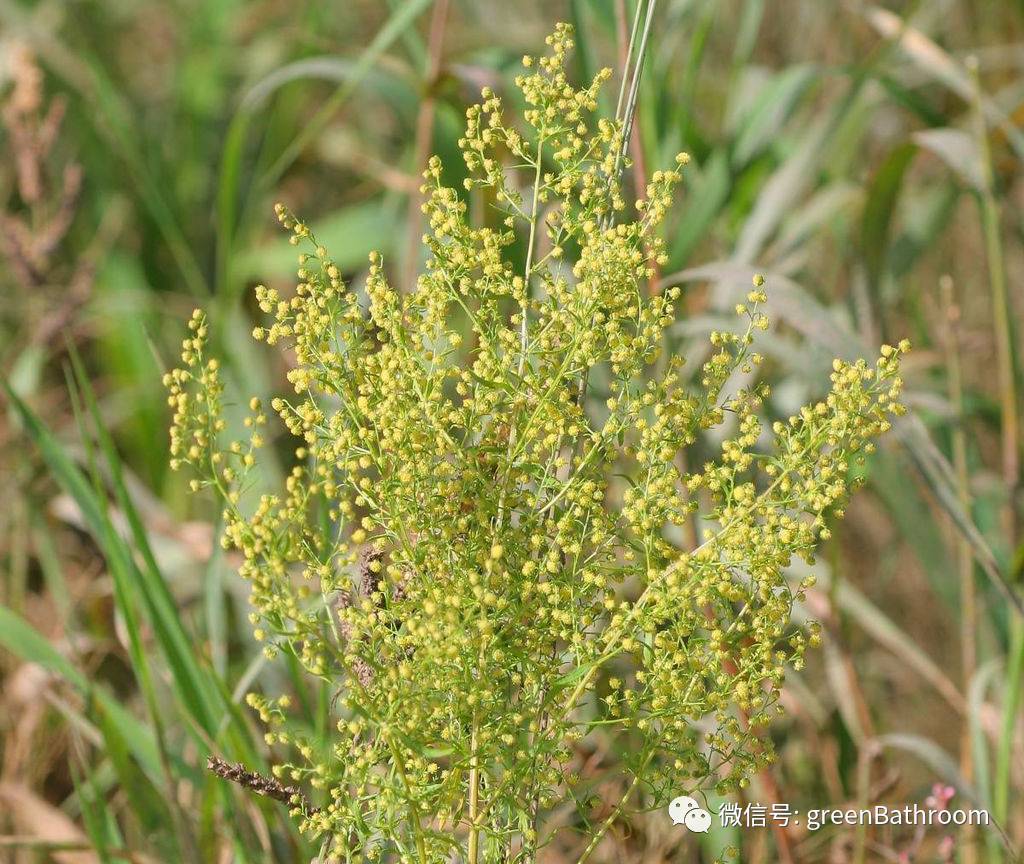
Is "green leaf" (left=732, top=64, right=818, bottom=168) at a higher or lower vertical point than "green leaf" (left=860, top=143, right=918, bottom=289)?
higher

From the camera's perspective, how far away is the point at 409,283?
4.59 feet

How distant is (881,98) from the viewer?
1.72 m

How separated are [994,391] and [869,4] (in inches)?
32.6

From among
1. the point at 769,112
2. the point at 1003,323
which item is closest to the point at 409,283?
the point at 769,112

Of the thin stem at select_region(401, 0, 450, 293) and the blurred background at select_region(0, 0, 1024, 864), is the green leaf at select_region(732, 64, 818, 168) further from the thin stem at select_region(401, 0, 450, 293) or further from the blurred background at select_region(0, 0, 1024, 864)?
the thin stem at select_region(401, 0, 450, 293)

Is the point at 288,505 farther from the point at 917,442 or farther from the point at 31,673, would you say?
the point at 31,673

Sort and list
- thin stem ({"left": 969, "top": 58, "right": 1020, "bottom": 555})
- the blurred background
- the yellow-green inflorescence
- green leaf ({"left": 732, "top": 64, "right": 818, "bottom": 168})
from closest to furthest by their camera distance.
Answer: the yellow-green inflorescence < the blurred background < thin stem ({"left": 969, "top": 58, "right": 1020, "bottom": 555}) < green leaf ({"left": 732, "top": 64, "right": 818, "bottom": 168})

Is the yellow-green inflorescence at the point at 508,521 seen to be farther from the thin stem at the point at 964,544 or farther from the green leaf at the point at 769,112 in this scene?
the green leaf at the point at 769,112

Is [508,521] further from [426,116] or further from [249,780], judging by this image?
[426,116]

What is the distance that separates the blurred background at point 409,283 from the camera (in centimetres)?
108

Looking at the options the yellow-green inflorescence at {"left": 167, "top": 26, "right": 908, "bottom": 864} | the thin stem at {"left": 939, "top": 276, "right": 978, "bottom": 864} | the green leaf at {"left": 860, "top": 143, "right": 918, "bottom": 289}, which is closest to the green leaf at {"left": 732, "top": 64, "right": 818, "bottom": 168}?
the green leaf at {"left": 860, "top": 143, "right": 918, "bottom": 289}

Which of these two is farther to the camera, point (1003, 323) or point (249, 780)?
point (1003, 323)

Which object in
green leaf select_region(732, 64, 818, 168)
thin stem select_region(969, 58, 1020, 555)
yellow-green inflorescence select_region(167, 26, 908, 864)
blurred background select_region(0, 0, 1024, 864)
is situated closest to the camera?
yellow-green inflorescence select_region(167, 26, 908, 864)

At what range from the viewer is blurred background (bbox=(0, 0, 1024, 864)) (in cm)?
108
